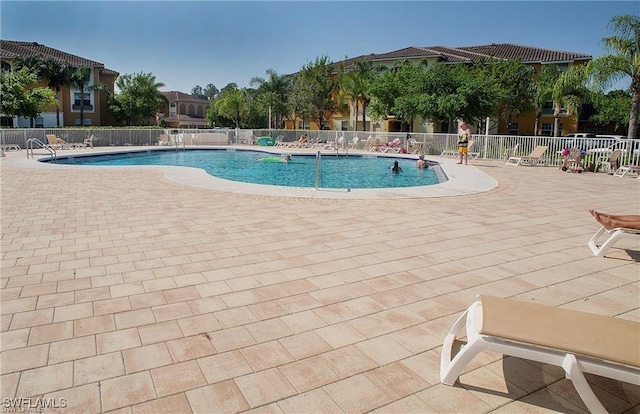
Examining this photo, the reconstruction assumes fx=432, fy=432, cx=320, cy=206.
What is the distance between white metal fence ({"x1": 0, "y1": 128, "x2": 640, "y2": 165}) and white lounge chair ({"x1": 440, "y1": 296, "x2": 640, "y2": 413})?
51.5 feet

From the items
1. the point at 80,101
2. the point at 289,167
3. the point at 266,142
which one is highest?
the point at 80,101

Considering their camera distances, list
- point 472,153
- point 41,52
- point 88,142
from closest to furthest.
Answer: point 472,153 → point 88,142 → point 41,52

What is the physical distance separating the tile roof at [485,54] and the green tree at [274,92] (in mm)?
8884

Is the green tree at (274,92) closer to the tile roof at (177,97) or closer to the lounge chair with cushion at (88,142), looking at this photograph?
the lounge chair with cushion at (88,142)

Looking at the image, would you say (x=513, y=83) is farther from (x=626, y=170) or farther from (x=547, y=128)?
(x=626, y=170)

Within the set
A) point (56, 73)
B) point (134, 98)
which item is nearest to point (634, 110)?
point (134, 98)

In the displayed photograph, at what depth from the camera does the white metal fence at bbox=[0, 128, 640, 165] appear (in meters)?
16.0

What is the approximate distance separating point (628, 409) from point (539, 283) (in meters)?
1.88

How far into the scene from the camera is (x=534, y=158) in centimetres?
1703

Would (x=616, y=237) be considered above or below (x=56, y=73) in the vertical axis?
below

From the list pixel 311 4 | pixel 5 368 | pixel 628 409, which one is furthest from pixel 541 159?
pixel 5 368

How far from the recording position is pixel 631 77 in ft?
53.3

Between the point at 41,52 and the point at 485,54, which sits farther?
the point at 41,52

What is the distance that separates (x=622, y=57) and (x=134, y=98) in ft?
130
